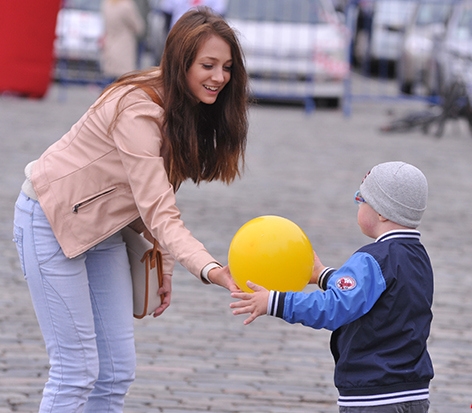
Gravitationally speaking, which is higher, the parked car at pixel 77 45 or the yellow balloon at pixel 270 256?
the yellow balloon at pixel 270 256

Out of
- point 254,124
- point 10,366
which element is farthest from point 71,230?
point 254,124

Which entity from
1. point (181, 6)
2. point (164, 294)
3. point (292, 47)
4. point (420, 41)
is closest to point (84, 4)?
point (181, 6)

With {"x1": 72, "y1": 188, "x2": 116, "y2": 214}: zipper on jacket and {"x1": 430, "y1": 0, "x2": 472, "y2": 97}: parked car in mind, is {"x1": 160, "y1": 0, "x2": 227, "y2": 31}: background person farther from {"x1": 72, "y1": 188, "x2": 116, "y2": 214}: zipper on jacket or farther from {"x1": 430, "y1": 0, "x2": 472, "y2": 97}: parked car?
{"x1": 72, "y1": 188, "x2": 116, "y2": 214}: zipper on jacket

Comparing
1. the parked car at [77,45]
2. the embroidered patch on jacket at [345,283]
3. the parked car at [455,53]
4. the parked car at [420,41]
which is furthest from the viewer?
the parked car at [420,41]

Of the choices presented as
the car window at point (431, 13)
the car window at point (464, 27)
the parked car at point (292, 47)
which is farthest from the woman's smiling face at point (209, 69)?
the car window at point (431, 13)

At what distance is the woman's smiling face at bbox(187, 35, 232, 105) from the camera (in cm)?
329

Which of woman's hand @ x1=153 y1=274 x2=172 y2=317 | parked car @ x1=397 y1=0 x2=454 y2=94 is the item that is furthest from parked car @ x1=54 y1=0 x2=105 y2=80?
woman's hand @ x1=153 y1=274 x2=172 y2=317

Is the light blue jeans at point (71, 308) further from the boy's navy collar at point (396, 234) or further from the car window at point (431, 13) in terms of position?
the car window at point (431, 13)

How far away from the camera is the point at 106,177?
3287 millimetres

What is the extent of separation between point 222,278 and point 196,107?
65 centimetres

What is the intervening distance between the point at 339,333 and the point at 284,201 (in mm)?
5917

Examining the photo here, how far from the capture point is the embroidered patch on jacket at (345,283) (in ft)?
9.75

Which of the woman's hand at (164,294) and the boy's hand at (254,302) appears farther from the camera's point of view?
the woman's hand at (164,294)

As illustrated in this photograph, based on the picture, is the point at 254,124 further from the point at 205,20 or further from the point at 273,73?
the point at 205,20
